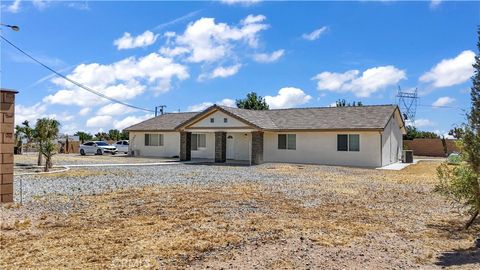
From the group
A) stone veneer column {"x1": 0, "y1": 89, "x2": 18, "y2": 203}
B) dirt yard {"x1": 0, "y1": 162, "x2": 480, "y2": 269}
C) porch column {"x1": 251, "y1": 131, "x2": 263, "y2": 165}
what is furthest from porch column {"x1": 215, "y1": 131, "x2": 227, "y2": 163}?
stone veneer column {"x1": 0, "y1": 89, "x2": 18, "y2": 203}

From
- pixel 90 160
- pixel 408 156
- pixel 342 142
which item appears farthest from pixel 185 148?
pixel 408 156

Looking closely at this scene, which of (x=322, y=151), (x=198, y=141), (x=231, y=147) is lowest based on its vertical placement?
(x=322, y=151)

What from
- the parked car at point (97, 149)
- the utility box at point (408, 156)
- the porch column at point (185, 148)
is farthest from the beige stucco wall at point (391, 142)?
the parked car at point (97, 149)

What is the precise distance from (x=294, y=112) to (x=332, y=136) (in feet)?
18.6

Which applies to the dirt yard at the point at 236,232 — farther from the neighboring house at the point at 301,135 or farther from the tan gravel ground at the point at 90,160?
the tan gravel ground at the point at 90,160

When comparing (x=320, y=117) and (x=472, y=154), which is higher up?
(x=320, y=117)

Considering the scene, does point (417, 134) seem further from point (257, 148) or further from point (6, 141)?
point (6, 141)

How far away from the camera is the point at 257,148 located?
2875cm

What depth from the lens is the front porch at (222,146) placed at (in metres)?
29.1

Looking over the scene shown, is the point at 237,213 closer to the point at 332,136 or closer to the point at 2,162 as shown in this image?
the point at 2,162

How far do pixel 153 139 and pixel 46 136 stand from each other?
16.4 m

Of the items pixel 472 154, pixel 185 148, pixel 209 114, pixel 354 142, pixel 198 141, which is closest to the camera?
pixel 472 154

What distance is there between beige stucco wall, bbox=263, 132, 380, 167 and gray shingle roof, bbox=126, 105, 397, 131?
63 centimetres

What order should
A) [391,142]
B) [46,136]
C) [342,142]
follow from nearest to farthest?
[46,136], [342,142], [391,142]
